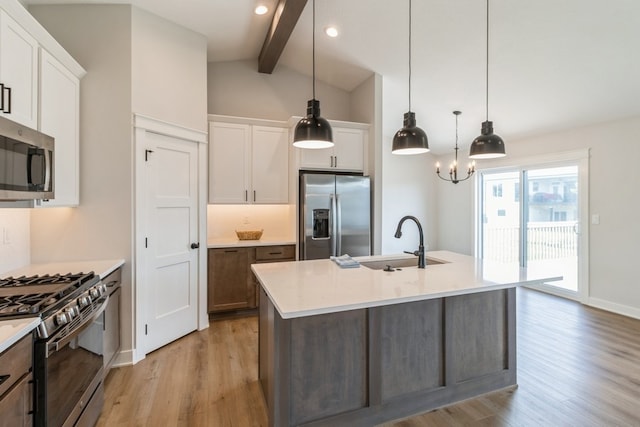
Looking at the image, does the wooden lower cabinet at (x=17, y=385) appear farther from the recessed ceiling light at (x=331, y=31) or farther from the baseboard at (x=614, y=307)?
the baseboard at (x=614, y=307)

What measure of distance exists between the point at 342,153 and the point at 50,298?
11.0 feet

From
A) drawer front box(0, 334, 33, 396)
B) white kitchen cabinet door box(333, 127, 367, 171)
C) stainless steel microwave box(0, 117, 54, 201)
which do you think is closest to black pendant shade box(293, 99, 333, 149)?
stainless steel microwave box(0, 117, 54, 201)

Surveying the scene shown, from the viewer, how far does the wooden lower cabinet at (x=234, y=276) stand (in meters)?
3.72

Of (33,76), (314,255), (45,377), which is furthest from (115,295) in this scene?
(314,255)

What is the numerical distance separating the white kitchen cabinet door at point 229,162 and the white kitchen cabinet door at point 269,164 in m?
0.09

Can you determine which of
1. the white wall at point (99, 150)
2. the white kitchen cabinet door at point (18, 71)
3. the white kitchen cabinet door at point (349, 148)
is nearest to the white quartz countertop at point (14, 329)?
the white kitchen cabinet door at point (18, 71)

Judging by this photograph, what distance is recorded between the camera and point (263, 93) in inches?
177

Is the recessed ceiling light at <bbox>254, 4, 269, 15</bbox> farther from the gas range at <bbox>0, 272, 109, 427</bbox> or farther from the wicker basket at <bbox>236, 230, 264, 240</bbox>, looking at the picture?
the gas range at <bbox>0, 272, 109, 427</bbox>

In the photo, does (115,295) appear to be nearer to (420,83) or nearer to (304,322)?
(304,322)

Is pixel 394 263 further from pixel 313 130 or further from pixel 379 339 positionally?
pixel 313 130

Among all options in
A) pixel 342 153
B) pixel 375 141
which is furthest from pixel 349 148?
pixel 375 141

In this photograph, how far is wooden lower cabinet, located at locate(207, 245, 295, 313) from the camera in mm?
3717

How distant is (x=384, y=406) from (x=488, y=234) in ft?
15.8

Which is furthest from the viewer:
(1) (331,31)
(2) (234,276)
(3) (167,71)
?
(2) (234,276)
